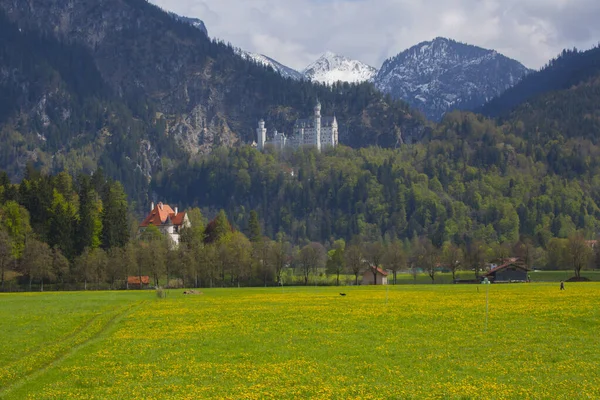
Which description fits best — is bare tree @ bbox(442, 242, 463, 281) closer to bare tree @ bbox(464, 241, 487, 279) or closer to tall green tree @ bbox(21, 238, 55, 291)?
bare tree @ bbox(464, 241, 487, 279)

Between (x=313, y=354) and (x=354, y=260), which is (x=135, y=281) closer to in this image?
(x=354, y=260)

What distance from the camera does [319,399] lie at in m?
29.3

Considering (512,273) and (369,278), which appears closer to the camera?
(512,273)

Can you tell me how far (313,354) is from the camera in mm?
40094

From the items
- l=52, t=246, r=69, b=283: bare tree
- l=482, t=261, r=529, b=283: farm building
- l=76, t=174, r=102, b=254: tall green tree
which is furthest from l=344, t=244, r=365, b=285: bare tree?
l=52, t=246, r=69, b=283: bare tree

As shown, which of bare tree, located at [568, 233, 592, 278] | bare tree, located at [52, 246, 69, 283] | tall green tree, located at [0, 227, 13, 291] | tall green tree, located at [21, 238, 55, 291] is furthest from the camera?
bare tree, located at [568, 233, 592, 278]

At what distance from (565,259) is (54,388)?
495 feet

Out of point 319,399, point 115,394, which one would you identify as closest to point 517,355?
point 319,399

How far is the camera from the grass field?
3156 centimetres

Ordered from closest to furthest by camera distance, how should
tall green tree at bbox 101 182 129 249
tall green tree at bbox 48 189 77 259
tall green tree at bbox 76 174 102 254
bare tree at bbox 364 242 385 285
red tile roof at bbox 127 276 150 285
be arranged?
tall green tree at bbox 48 189 77 259
red tile roof at bbox 127 276 150 285
tall green tree at bbox 76 174 102 254
tall green tree at bbox 101 182 129 249
bare tree at bbox 364 242 385 285

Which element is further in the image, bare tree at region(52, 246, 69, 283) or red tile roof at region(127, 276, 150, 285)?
red tile roof at region(127, 276, 150, 285)

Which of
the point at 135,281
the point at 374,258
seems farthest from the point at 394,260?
the point at 135,281

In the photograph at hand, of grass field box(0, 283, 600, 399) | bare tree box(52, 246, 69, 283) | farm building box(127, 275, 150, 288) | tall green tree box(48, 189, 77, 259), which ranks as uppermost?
tall green tree box(48, 189, 77, 259)

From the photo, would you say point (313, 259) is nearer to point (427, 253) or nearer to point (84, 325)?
point (427, 253)
